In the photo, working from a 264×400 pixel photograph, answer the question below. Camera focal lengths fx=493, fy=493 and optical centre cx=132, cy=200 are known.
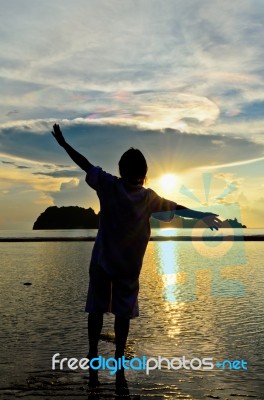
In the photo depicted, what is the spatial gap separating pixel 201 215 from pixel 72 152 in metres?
1.53

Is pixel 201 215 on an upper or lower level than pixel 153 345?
upper

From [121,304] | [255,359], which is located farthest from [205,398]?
[255,359]

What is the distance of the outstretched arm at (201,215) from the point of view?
17.2ft

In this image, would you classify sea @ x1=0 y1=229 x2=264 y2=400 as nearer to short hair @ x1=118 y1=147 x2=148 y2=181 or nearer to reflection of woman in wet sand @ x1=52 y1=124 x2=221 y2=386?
reflection of woman in wet sand @ x1=52 y1=124 x2=221 y2=386

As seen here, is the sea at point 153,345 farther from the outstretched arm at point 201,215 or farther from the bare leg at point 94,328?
the outstretched arm at point 201,215

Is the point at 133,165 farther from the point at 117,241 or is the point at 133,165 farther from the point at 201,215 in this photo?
the point at 201,215

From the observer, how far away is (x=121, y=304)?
491cm

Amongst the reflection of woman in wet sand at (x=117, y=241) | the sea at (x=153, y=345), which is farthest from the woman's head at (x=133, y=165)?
the sea at (x=153, y=345)

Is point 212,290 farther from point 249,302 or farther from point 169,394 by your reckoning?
point 169,394

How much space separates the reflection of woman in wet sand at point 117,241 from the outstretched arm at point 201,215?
1.35ft

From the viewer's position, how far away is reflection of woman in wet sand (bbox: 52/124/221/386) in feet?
15.9

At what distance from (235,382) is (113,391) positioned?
1.38 metres

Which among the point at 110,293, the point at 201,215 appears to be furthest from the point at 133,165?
the point at 110,293

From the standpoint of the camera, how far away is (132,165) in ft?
16.4
